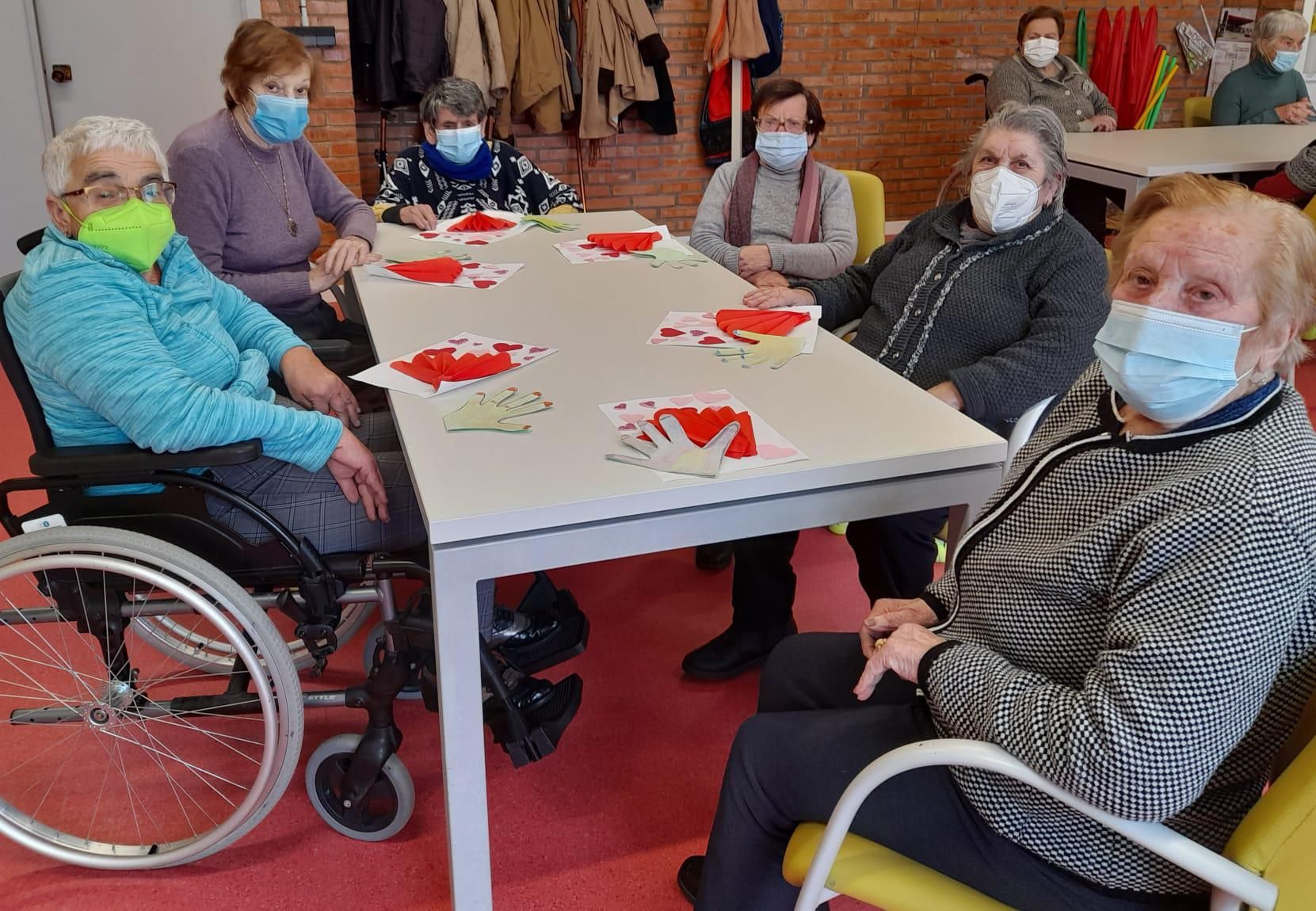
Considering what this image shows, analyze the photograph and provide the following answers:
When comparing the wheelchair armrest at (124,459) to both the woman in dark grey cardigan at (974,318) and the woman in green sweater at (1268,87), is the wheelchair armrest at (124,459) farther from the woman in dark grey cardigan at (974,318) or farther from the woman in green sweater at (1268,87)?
the woman in green sweater at (1268,87)

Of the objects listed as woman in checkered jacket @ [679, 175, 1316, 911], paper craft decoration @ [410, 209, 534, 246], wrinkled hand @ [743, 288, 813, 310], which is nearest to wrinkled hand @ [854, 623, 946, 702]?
woman in checkered jacket @ [679, 175, 1316, 911]

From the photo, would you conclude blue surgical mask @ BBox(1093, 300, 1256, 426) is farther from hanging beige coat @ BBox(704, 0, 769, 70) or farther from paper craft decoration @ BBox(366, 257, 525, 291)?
hanging beige coat @ BBox(704, 0, 769, 70)

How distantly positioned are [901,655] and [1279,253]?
0.59m

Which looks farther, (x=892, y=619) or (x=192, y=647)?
(x=192, y=647)

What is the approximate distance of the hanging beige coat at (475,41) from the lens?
492cm

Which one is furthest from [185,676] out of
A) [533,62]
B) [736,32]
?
[736,32]

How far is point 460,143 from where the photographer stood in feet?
10.5

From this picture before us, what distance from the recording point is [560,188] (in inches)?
137

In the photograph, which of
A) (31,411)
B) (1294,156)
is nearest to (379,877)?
(31,411)

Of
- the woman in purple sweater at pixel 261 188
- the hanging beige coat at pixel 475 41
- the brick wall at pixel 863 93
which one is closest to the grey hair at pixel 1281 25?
the brick wall at pixel 863 93

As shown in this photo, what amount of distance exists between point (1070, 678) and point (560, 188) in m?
2.69

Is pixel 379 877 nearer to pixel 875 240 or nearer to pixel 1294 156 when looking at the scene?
pixel 875 240

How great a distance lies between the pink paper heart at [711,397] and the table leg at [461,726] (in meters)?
0.53

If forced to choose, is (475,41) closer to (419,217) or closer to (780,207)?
(419,217)
